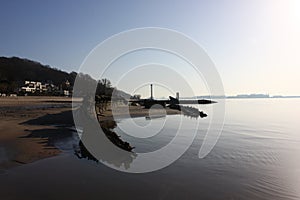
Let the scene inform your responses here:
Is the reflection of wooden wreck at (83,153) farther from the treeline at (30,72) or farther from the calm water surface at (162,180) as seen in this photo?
the treeline at (30,72)

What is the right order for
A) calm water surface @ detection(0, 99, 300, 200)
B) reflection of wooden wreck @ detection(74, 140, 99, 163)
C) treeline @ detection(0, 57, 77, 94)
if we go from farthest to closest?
treeline @ detection(0, 57, 77, 94) < reflection of wooden wreck @ detection(74, 140, 99, 163) < calm water surface @ detection(0, 99, 300, 200)

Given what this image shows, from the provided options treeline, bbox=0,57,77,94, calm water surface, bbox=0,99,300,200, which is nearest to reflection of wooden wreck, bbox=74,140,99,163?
calm water surface, bbox=0,99,300,200

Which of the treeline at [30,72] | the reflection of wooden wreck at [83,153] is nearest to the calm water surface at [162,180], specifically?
the reflection of wooden wreck at [83,153]

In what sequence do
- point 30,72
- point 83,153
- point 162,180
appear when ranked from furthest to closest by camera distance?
point 30,72
point 83,153
point 162,180

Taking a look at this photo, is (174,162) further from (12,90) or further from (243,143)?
(12,90)

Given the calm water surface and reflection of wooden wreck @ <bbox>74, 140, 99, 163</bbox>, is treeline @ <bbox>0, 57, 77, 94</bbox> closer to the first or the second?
reflection of wooden wreck @ <bbox>74, 140, 99, 163</bbox>

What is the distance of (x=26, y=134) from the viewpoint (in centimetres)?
2062

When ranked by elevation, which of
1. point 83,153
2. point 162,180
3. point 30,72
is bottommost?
point 162,180

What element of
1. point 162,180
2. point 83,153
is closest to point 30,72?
point 83,153

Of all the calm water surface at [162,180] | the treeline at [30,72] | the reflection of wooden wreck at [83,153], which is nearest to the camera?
the calm water surface at [162,180]

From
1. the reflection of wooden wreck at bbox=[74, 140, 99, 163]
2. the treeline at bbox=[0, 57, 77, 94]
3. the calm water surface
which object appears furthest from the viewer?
the treeline at bbox=[0, 57, 77, 94]

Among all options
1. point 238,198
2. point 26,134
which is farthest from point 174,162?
point 26,134

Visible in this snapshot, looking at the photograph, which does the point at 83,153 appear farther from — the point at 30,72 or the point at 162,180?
the point at 30,72

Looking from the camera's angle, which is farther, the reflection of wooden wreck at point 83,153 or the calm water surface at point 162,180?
the reflection of wooden wreck at point 83,153
